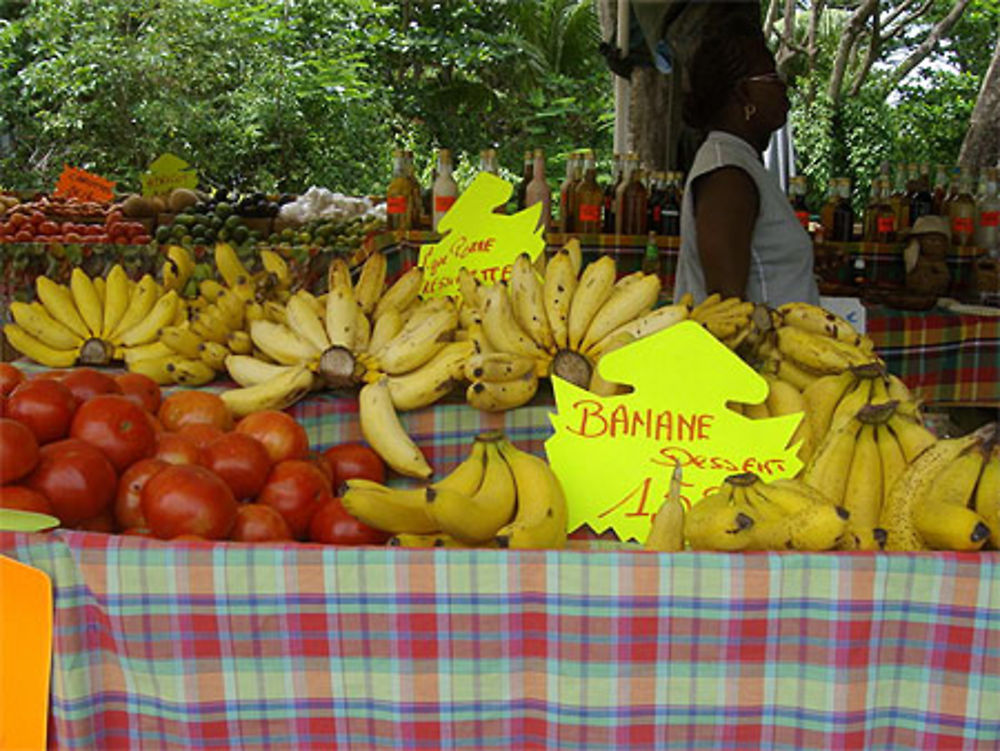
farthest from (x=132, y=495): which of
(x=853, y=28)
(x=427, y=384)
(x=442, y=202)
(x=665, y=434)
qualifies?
(x=853, y=28)

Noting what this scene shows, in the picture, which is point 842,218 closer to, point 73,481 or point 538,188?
point 538,188

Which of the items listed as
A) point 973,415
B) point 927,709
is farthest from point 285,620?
point 973,415

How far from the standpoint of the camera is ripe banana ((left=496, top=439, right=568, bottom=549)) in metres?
1.10

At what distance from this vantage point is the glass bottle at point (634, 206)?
4.09m

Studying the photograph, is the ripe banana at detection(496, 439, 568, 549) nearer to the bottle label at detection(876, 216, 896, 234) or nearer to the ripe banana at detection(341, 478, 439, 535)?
the ripe banana at detection(341, 478, 439, 535)

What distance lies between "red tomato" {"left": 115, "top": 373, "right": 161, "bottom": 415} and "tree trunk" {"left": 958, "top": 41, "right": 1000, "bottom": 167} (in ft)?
20.2

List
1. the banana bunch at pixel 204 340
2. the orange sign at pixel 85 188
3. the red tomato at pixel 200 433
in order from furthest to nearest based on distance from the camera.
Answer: the orange sign at pixel 85 188 → the banana bunch at pixel 204 340 → the red tomato at pixel 200 433

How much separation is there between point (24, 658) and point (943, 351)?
3203 millimetres

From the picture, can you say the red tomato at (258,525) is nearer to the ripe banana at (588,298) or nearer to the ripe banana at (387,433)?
the ripe banana at (387,433)

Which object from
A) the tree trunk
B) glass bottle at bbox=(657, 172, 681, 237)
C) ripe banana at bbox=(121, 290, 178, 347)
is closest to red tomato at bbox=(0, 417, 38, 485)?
ripe banana at bbox=(121, 290, 178, 347)

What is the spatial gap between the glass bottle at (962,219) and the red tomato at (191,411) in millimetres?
3513

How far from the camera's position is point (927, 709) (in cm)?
96

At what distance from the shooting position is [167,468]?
121cm

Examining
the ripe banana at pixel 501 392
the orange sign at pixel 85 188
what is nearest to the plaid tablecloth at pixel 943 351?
the ripe banana at pixel 501 392
